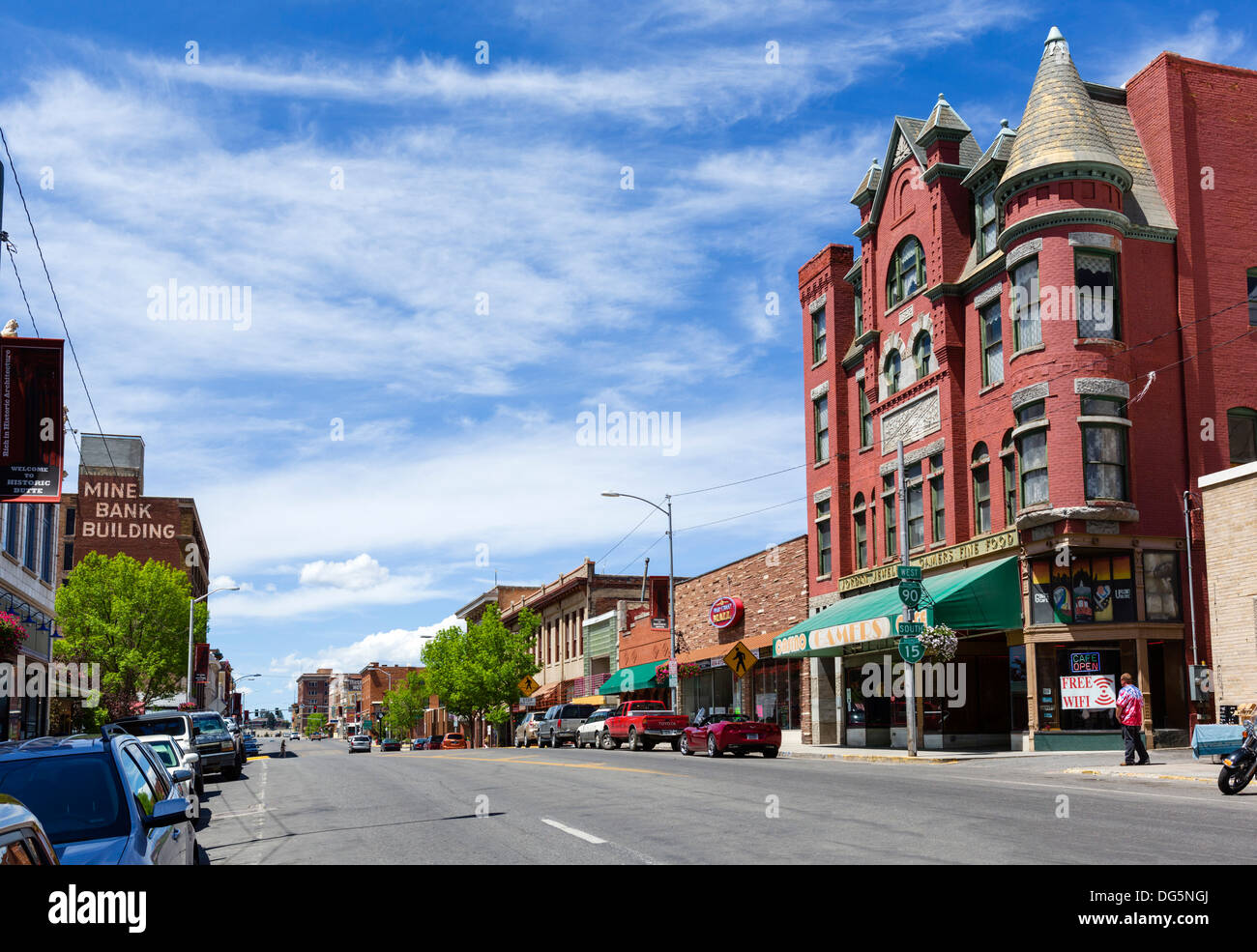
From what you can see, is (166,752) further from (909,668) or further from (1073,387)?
(1073,387)

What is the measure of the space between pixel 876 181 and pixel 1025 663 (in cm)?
1872

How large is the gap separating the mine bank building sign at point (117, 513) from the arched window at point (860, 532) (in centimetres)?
8172

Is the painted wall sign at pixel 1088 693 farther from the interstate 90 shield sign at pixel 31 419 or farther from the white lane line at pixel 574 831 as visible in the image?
the interstate 90 shield sign at pixel 31 419

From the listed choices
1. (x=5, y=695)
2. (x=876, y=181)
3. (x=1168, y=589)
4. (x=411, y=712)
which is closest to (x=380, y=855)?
(x=1168, y=589)

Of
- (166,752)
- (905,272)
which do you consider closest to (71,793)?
(166,752)

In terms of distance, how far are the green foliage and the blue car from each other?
6938cm

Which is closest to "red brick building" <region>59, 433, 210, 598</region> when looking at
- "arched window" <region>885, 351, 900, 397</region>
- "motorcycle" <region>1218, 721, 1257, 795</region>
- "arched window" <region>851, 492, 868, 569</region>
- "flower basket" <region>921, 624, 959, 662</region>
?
"arched window" <region>851, 492, 868, 569</region>

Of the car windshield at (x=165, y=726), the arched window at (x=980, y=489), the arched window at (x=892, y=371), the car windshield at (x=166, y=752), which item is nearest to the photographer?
the car windshield at (x=166, y=752)

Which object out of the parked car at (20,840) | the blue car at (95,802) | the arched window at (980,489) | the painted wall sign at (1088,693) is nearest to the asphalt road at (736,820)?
the blue car at (95,802)

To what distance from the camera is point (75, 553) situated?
100188mm

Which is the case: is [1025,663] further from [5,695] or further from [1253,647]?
[5,695]

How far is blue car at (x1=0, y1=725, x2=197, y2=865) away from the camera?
264 inches

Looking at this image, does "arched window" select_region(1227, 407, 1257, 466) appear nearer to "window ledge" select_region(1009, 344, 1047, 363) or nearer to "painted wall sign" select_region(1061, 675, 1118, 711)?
"window ledge" select_region(1009, 344, 1047, 363)

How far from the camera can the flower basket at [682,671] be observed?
52062 millimetres
